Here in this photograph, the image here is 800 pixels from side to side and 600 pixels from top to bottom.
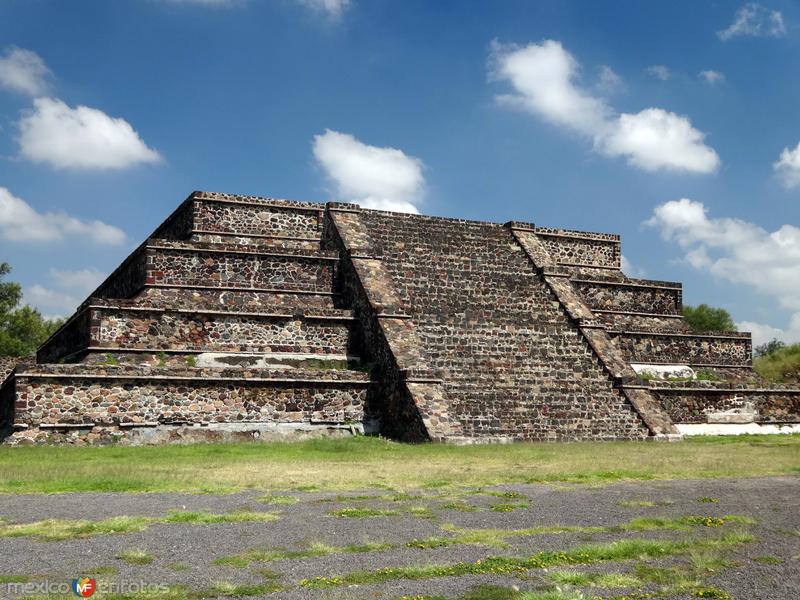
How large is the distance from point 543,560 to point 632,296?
18.2 metres

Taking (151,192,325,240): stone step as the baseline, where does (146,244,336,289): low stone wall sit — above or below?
below

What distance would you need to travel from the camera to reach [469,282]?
18719mm

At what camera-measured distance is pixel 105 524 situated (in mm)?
6176

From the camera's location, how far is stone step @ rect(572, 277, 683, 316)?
2183 centimetres

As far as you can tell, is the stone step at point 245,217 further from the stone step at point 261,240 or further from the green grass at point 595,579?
the green grass at point 595,579

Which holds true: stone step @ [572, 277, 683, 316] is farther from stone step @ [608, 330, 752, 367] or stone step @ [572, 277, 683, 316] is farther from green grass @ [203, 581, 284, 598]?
green grass @ [203, 581, 284, 598]

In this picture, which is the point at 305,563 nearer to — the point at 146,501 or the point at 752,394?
the point at 146,501

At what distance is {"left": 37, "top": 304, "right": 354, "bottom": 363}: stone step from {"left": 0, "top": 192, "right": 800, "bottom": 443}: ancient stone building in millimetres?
29

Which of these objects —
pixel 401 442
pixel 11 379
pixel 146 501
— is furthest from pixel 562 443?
pixel 11 379

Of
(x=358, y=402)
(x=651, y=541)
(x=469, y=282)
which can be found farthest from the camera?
(x=469, y=282)

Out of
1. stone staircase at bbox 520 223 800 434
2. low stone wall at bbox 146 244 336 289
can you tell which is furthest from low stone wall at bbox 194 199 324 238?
stone staircase at bbox 520 223 800 434

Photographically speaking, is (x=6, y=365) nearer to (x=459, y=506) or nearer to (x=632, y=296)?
(x=632, y=296)

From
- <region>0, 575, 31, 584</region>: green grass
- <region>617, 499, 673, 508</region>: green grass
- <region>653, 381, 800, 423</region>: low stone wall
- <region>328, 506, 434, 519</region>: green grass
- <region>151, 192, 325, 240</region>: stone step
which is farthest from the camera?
<region>151, 192, 325, 240</region>: stone step

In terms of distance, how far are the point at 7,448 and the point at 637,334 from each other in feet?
47.1
